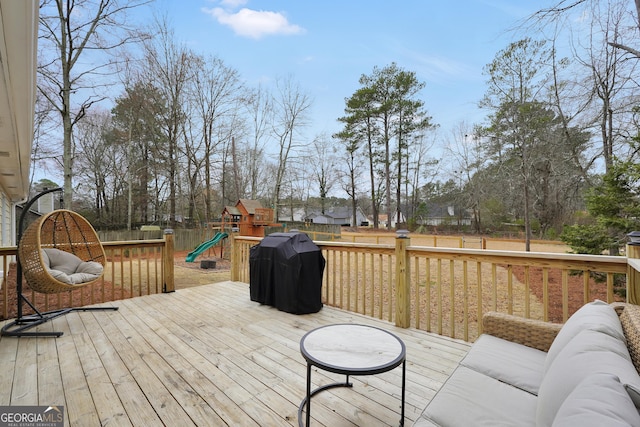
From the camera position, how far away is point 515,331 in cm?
171

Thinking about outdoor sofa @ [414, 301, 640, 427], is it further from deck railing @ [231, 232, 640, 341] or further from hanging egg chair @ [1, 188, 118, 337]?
hanging egg chair @ [1, 188, 118, 337]

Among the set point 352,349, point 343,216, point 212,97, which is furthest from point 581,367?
point 343,216

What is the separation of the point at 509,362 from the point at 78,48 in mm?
9970

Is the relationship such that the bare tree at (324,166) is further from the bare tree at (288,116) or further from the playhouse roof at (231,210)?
the playhouse roof at (231,210)

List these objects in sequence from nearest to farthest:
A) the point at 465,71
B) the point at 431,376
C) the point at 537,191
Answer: the point at 431,376 → the point at 465,71 → the point at 537,191

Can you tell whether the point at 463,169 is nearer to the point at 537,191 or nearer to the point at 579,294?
the point at 537,191

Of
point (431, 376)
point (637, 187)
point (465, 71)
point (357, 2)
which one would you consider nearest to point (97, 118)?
point (357, 2)

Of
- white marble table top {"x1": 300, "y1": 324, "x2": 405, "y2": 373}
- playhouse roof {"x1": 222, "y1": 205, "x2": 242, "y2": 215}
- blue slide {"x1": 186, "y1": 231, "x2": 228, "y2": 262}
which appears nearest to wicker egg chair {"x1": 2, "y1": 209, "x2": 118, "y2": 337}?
white marble table top {"x1": 300, "y1": 324, "x2": 405, "y2": 373}

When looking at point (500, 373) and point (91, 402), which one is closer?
point (500, 373)

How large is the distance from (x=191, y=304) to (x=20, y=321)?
5.34 feet

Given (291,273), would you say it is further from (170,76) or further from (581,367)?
(170,76)

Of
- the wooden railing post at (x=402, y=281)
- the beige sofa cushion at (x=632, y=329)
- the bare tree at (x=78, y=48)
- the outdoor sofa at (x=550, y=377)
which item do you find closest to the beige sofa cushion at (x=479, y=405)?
the outdoor sofa at (x=550, y=377)

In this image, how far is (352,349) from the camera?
152 centimetres

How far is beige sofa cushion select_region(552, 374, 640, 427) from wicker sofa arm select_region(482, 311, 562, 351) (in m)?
1.03
